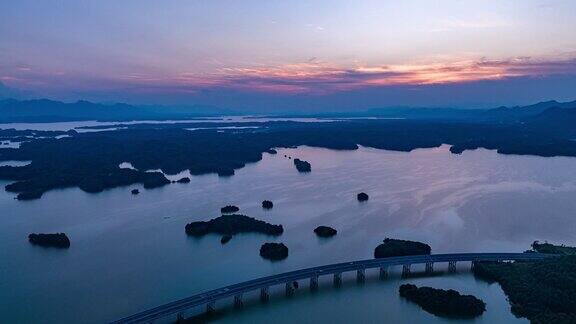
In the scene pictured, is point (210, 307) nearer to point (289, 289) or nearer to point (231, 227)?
point (289, 289)

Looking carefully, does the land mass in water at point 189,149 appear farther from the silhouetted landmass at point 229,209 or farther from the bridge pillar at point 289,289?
the bridge pillar at point 289,289

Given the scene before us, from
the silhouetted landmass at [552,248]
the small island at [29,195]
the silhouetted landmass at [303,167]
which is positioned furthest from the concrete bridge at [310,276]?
the silhouetted landmass at [303,167]

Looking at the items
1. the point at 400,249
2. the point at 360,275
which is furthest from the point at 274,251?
the point at 400,249

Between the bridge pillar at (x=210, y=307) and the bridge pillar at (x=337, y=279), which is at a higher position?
the bridge pillar at (x=210, y=307)

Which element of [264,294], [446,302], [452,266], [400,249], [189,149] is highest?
[189,149]

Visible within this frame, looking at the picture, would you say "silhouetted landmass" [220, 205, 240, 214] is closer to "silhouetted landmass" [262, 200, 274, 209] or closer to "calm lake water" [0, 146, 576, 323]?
"calm lake water" [0, 146, 576, 323]

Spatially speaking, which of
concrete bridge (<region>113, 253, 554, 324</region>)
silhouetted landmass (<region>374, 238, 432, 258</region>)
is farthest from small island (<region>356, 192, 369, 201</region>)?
concrete bridge (<region>113, 253, 554, 324</region>)
